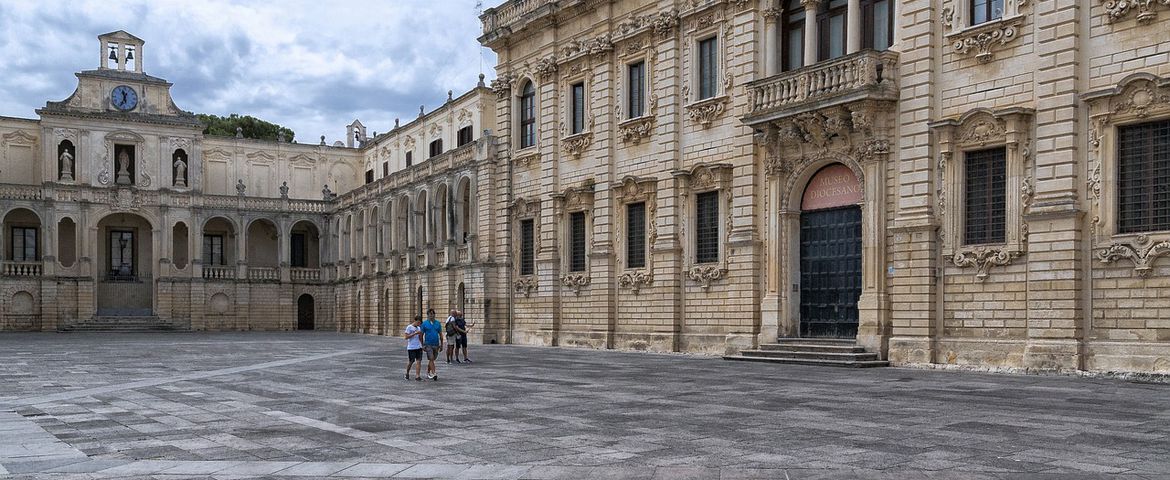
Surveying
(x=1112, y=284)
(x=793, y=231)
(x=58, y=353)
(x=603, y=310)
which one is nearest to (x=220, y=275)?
(x=58, y=353)

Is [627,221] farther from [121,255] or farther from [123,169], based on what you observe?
[121,255]

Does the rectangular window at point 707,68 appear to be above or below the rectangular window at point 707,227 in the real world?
above

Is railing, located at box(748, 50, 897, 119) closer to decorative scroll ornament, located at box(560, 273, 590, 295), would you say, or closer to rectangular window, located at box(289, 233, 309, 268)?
decorative scroll ornament, located at box(560, 273, 590, 295)

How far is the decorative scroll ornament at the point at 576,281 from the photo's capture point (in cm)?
3441

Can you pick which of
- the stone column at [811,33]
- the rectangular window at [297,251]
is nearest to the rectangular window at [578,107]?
the stone column at [811,33]

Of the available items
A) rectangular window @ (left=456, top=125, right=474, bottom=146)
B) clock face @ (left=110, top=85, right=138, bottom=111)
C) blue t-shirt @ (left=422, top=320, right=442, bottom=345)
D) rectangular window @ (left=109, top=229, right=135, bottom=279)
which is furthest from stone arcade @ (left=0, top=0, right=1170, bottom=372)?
clock face @ (left=110, top=85, right=138, bottom=111)

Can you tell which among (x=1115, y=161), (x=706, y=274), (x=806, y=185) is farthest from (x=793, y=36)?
(x=1115, y=161)

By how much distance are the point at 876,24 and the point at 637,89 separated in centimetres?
950

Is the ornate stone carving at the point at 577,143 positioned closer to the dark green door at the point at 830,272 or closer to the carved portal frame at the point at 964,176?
the dark green door at the point at 830,272

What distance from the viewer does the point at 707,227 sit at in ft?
96.5

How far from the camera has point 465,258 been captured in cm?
4291

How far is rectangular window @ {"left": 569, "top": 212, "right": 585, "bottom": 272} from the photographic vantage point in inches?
1377

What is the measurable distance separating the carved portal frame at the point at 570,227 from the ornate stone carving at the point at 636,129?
7.64 feet

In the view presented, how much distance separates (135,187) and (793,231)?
47785 millimetres
